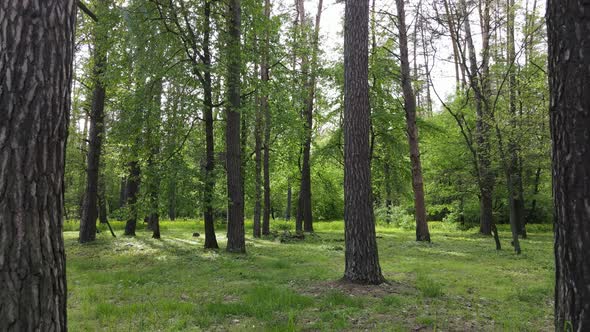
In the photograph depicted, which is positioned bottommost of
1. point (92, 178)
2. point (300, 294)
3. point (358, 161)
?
point (300, 294)

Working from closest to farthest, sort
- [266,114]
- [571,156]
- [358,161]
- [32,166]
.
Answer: [32,166]
[571,156]
[358,161]
[266,114]

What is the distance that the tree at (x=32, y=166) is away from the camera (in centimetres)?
205

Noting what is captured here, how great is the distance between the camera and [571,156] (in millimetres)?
2379

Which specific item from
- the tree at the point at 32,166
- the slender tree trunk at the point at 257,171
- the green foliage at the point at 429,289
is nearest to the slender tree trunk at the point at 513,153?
the green foliage at the point at 429,289

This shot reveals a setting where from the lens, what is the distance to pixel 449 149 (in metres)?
21.5

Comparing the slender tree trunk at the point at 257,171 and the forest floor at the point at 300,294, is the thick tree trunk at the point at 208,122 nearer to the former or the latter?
the forest floor at the point at 300,294

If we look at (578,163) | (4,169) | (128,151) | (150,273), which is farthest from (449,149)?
(4,169)

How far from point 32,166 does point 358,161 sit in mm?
5138

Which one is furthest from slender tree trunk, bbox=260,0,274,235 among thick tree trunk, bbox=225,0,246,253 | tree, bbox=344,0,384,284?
tree, bbox=344,0,384,284

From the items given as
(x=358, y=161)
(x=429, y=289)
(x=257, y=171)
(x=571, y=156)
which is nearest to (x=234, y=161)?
(x=257, y=171)

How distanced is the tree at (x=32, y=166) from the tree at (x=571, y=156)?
2.96 m

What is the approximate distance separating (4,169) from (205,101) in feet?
30.9

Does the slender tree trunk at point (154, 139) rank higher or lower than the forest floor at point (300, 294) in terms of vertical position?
higher

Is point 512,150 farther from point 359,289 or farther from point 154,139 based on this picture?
point 154,139
